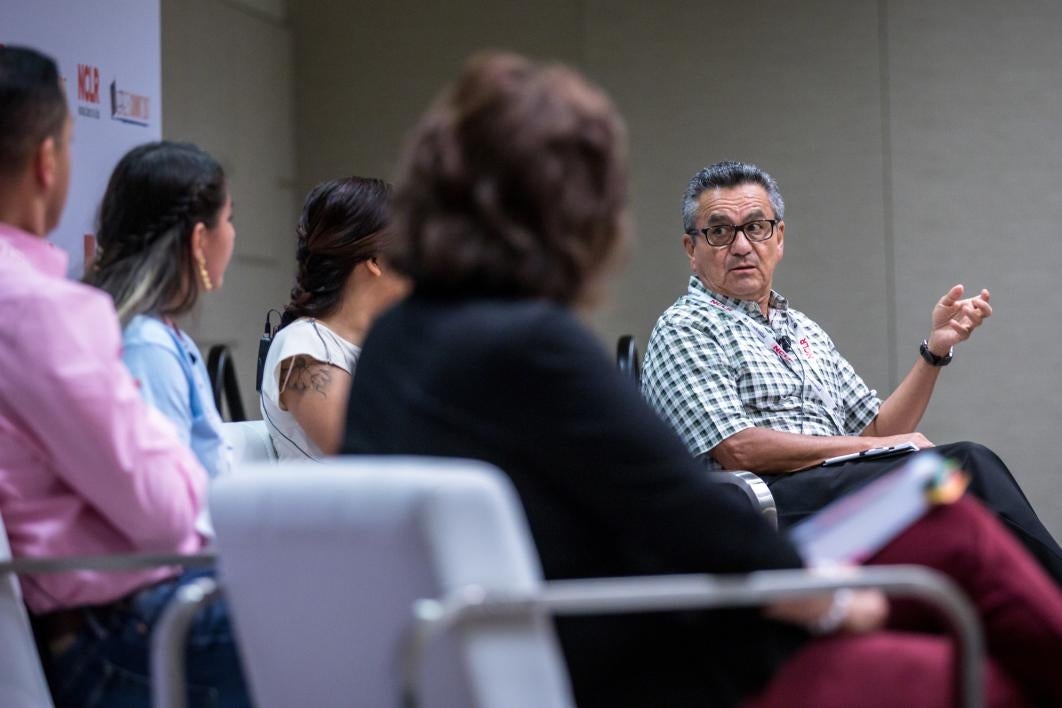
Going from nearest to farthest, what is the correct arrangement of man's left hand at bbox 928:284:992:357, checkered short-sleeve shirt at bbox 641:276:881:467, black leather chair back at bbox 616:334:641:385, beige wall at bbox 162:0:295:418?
checkered short-sleeve shirt at bbox 641:276:881:467, man's left hand at bbox 928:284:992:357, black leather chair back at bbox 616:334:641:385, beige wall at bbox 162:0:295:418

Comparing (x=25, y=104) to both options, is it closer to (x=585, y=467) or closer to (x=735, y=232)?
(x=585, y=467)

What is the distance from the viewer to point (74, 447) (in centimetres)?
170

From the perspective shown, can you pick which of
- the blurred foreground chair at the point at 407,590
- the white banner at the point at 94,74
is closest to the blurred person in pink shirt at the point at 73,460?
the blurred foreground chair at the point at 407,590

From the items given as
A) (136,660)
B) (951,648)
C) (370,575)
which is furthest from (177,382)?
(951,648)

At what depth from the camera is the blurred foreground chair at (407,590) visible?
119 cm

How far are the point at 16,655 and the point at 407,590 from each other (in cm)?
72

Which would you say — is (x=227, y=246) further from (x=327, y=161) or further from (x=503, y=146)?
(x=327, y=161)

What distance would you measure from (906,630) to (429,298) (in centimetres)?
68

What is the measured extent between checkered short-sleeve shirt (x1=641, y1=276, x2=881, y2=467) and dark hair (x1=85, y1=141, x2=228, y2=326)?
163 cm

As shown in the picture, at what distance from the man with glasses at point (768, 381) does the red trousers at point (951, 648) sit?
1.74 metres

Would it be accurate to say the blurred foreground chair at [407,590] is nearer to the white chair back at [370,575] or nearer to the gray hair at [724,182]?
the white chair back at [370,575]

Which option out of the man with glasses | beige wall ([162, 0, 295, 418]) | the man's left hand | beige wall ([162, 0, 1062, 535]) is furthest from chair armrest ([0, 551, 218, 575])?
beige wall ([162, 0, 1062, 535])

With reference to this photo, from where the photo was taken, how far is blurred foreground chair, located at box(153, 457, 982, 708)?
1191 mm

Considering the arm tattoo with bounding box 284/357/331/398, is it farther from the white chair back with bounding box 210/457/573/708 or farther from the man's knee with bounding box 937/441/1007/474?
the man's knee with bounding box 937/441/1007/474
